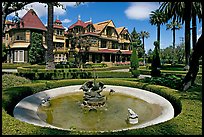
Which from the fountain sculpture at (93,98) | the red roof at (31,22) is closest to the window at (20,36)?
the red roof at (31,22)

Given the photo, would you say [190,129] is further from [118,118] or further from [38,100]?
[38,100]

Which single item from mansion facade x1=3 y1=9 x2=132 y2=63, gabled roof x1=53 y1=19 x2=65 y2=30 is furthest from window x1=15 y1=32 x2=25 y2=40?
gabled roof x1=53 y1=19 x2=65 y2=30

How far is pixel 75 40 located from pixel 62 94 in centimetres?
2487

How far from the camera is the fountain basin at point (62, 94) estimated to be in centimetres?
898

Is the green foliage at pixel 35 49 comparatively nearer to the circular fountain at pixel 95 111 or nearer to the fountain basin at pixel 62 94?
the fountain basin at pixel 62 94

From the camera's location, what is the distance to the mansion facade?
41188mm

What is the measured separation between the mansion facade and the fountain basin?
78.9 feet

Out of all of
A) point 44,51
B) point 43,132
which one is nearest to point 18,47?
point 44,51

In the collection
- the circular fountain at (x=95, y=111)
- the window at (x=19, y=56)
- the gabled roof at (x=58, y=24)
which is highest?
the gabled roof at (x=58, y=24)

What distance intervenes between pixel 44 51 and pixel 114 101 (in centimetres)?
3117

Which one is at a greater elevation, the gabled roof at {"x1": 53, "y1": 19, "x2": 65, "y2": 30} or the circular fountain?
the gabled roof at {"x1": 53, "y1": 19, "x2": 65, "y2": 30}

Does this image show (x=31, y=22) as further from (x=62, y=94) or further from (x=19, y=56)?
(x=62, y=94)

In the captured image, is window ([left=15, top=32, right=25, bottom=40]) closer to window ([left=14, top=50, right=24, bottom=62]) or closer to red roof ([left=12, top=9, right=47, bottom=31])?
red roof ([left=12, top=9, right=47, bottom=31])

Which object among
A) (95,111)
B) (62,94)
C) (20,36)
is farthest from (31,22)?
(95,111)
